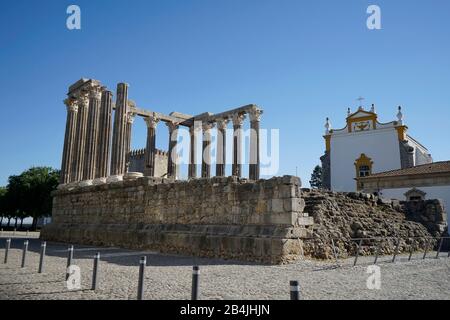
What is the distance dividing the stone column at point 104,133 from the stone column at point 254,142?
9453mm

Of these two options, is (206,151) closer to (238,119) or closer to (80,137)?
(238,119)

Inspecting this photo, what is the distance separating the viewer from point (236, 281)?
694 centimetres

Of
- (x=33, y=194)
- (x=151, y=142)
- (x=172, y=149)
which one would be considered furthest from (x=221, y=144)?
(x=33, y=194)

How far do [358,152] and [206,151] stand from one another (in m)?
13.9

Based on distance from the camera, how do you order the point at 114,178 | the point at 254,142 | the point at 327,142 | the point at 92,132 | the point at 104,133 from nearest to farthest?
the point at 114,178, the point at 104,133, the point at 92,132, the point at 254,142, the point at 327,142

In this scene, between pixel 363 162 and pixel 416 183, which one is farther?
pixel 363 162

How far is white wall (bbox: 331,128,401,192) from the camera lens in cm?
3098

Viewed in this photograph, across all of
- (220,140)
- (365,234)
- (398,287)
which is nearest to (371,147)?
(220,140)

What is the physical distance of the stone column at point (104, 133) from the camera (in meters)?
21.5

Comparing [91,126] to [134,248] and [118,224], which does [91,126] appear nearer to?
[118,224]

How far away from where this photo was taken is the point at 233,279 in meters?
7.17

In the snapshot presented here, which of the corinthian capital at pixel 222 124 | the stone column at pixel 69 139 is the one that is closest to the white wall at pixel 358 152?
the corinthian capital at pixel 222 124
